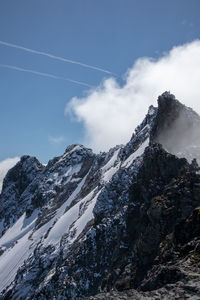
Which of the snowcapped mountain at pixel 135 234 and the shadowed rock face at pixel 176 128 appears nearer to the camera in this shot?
the snowcapped mountain at pixel 135 234

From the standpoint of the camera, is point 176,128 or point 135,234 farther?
point 176,128

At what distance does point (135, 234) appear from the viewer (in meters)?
40.7

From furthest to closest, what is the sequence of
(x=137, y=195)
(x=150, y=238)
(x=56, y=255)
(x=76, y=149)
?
1. (x=76, y=149)
2. (x=56, y=255)
3. (x=137, y=195)
4. (x=150, y=238)

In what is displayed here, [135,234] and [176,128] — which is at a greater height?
[176,128]

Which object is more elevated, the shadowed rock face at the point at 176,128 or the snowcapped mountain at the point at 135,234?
the shadowed rock face at the point at 176,128

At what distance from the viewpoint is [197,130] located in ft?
158

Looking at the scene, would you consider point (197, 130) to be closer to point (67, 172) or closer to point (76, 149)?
point (67, 172)

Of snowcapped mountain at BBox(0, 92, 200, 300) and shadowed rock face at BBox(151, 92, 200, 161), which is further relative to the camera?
shadowed rock face at BBox(151, 92, 200, 161)

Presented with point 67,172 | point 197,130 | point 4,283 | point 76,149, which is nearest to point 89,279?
point 197,130

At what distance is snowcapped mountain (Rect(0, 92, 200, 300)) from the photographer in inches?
877

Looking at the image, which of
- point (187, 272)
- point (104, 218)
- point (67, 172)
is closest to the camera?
point (187, 272)

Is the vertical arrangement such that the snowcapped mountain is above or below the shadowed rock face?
below

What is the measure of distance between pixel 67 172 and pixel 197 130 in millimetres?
95988

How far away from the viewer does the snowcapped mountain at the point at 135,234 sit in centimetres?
2227
